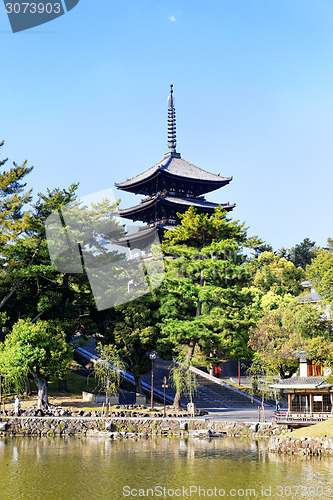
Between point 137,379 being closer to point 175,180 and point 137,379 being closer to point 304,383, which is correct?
point 304,383

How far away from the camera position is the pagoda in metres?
71.1

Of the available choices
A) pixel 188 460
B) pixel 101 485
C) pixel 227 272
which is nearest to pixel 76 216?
pixel 227 272

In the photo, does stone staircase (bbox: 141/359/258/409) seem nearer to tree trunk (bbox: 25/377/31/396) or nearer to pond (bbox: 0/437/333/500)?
tree trunk (bbox: 25/377/31/396)

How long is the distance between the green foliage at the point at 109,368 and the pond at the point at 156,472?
9551 mm

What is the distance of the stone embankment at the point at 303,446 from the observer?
28.8m

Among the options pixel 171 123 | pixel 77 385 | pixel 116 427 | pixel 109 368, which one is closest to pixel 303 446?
pixel 116 427

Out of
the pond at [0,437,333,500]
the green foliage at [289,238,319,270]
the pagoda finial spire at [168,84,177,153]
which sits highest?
the pagoda finial spire at [168,84,177,153]

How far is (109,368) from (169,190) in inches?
1393

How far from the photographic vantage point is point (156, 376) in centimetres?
5166

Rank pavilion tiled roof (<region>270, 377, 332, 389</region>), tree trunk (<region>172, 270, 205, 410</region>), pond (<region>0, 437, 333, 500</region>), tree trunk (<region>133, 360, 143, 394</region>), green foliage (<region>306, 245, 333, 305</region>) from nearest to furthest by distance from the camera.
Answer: pond (<region>0, 437, 333, 500</region>) → green foliage (<region>306, 245, 333, 305</region>) → pavilion tiled roof (<region>270, 377, 332, 389</region>) → tree trunk (<region>172, 270, 205, 410</region>) → tree trunk (<region>133, 360, 143, 394</region>)

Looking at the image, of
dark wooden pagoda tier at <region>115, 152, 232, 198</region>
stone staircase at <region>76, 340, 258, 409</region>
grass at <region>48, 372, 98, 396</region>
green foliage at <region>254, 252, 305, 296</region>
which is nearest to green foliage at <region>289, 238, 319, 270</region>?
green foliage at <region>254, 252, 305, 296</region>

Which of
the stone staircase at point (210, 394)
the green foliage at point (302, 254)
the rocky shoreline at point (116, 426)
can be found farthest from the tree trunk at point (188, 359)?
the green foliage at point (302, 254)

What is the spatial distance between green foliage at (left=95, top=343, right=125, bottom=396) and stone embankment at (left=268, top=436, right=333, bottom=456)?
1422 centimetres

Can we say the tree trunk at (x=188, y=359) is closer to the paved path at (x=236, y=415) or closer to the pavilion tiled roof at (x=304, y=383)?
the paved path at (x=236, y=415)
